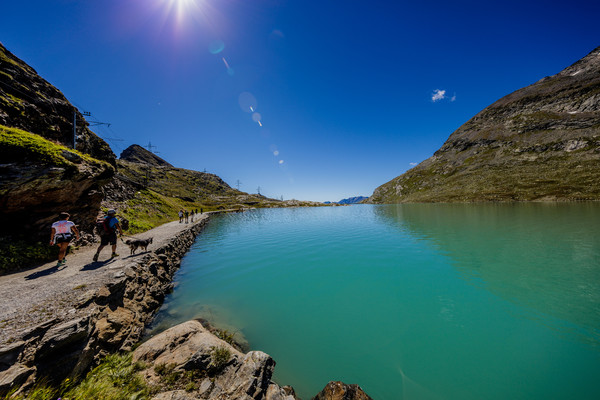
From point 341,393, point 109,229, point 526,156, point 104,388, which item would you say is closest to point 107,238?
point 109,229

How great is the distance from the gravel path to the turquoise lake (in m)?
4.23

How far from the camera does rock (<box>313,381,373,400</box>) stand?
6.16 m

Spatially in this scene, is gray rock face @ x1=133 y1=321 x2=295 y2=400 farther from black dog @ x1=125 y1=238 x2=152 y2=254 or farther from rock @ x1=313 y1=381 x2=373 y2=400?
black dog @ x1=125 y1=238 x2=152 y2=254

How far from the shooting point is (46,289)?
9141 millimetres

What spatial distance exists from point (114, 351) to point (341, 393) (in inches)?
361

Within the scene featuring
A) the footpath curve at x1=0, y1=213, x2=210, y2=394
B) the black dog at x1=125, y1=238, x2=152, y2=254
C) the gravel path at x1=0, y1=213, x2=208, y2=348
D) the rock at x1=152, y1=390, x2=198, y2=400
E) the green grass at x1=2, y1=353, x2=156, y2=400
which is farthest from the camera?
the black dog at x1=125, y1=238, x2=152, y2=254

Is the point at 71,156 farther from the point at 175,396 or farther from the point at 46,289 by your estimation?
the point at 175,396

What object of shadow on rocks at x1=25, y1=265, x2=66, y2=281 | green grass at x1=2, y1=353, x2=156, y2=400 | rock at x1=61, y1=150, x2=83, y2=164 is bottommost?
green grass at x1=2, y1=353, x2=156, y2=400

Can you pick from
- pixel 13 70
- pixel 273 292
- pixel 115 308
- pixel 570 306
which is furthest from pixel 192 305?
pixel 13 70

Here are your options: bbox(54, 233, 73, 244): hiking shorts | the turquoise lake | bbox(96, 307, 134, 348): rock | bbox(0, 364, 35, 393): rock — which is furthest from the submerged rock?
bbox(54, 233, 73, 244): hiking shorts

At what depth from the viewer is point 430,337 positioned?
30.5 feet

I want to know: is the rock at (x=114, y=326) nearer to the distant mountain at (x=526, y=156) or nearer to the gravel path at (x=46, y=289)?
the gravel path at (x=46, y=289)

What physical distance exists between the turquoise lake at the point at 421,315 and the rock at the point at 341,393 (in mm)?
1193

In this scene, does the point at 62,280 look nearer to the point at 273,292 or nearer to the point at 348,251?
the point at 273,292
